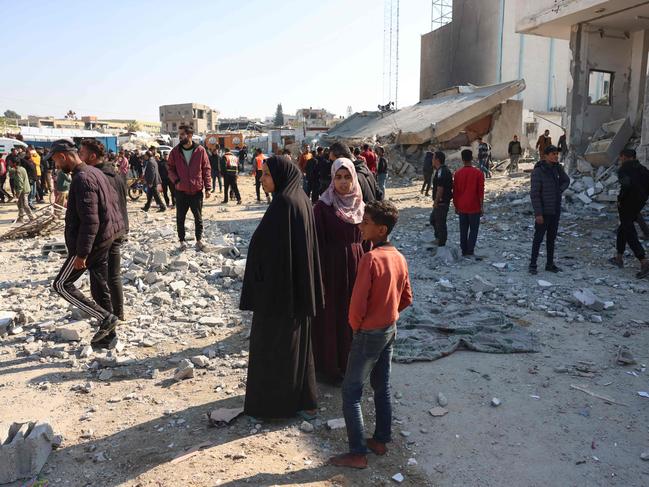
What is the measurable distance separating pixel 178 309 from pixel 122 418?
2269 mm

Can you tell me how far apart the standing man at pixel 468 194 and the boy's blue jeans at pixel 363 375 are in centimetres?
524

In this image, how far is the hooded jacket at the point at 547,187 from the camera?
6641 mm

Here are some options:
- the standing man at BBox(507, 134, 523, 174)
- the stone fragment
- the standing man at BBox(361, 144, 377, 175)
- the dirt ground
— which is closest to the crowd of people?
the stone fragment

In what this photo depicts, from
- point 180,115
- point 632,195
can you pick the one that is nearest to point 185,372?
point 632,195

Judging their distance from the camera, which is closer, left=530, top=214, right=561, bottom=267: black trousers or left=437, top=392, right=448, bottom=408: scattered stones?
left=437, top=392, right=448, bottom=408: scattered stones

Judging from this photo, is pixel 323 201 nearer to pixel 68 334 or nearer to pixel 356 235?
pixel 356 235

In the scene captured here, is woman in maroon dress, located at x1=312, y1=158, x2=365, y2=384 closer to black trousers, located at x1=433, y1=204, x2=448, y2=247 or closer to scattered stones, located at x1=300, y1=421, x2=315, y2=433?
scattered stones, located at x1=300, y1=421, x2=315, y2=433

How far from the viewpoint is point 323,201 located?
12.2 feet

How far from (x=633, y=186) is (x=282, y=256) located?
18.4ft

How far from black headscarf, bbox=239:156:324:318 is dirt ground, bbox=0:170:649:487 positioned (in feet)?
2.72

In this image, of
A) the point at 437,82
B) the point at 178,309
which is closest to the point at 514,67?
the point at 437,82

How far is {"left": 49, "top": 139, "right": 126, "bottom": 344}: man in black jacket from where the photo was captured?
4.10 metres

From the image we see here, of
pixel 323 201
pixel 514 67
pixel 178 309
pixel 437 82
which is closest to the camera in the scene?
pixel 323 201

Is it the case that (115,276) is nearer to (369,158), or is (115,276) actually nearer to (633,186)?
(633,186)
